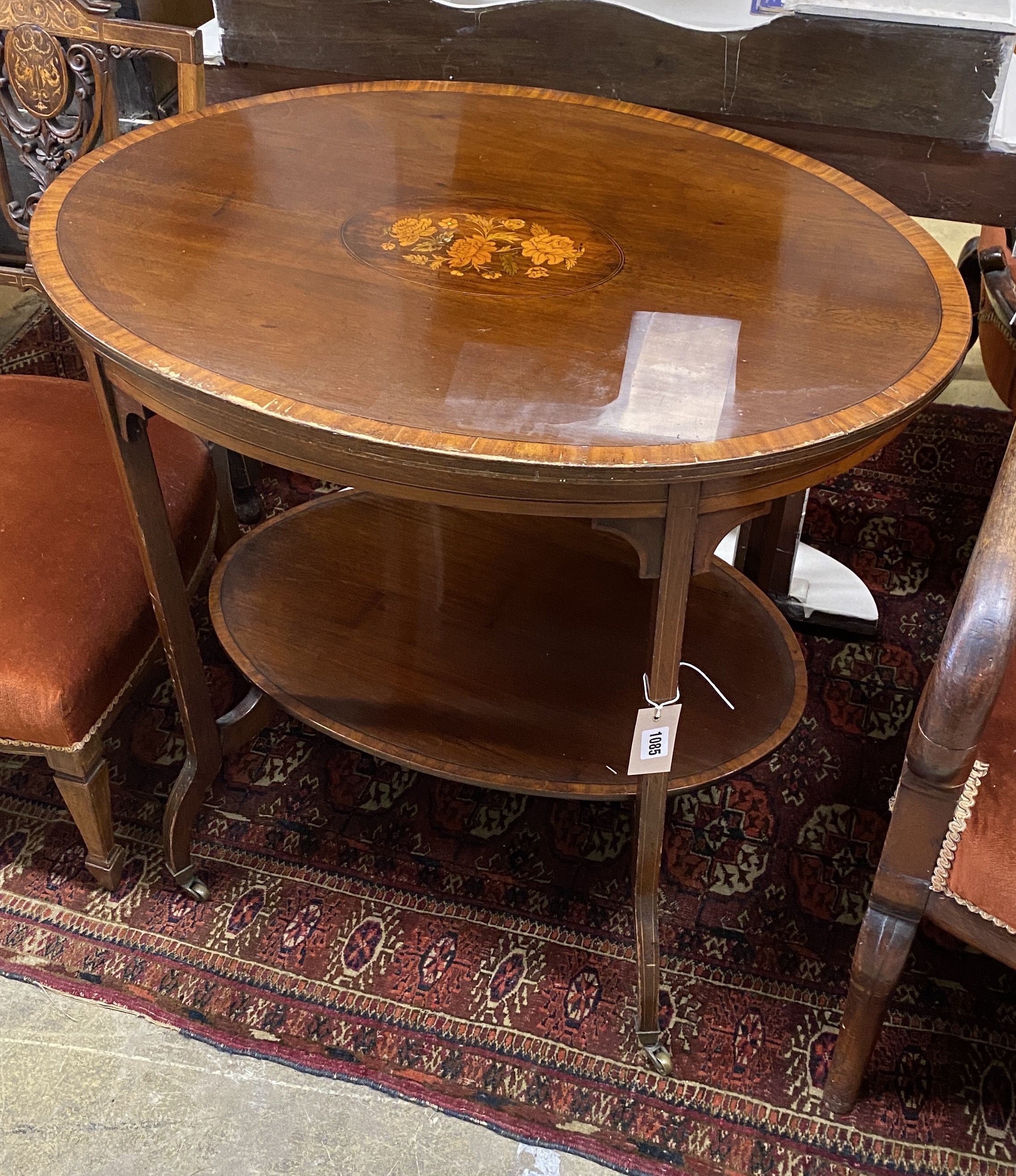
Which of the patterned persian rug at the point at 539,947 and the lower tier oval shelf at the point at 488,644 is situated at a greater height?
the lower tier oval shelf at the point at 488,644

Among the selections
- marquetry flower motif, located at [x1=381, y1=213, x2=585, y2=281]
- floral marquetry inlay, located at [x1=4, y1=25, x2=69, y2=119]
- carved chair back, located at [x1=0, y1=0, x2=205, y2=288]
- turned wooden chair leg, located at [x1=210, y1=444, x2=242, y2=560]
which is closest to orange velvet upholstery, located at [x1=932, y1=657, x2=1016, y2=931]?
marquetry flower motif, located at [x1=381, y1=213, x2=585, y2=281]

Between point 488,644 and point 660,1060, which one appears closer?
point 660,1060

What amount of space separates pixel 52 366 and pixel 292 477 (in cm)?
67

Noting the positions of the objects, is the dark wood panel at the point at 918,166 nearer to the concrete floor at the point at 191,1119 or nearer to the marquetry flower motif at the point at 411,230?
the marquetry flower motif at the point at 411,230

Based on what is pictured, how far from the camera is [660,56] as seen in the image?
1556 millimetres

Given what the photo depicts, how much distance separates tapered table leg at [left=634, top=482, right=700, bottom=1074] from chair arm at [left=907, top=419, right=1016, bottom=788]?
0.23m

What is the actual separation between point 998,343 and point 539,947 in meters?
1.19

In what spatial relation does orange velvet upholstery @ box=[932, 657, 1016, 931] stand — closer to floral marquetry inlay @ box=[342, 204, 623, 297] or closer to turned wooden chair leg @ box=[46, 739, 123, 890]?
floral marquetry inlay @ box=[342, 204, 623, 297]

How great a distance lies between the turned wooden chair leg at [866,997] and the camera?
3.76ft

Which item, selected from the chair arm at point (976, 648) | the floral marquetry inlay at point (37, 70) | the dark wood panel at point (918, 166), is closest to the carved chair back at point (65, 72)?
the floral marquetry inlay at point (37, 70)

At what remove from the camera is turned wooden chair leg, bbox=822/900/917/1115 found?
1.14m

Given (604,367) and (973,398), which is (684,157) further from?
(973,398)

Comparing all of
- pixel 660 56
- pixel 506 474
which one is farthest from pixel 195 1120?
pixel 660 56

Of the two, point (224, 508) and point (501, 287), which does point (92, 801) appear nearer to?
point (224, 508)
